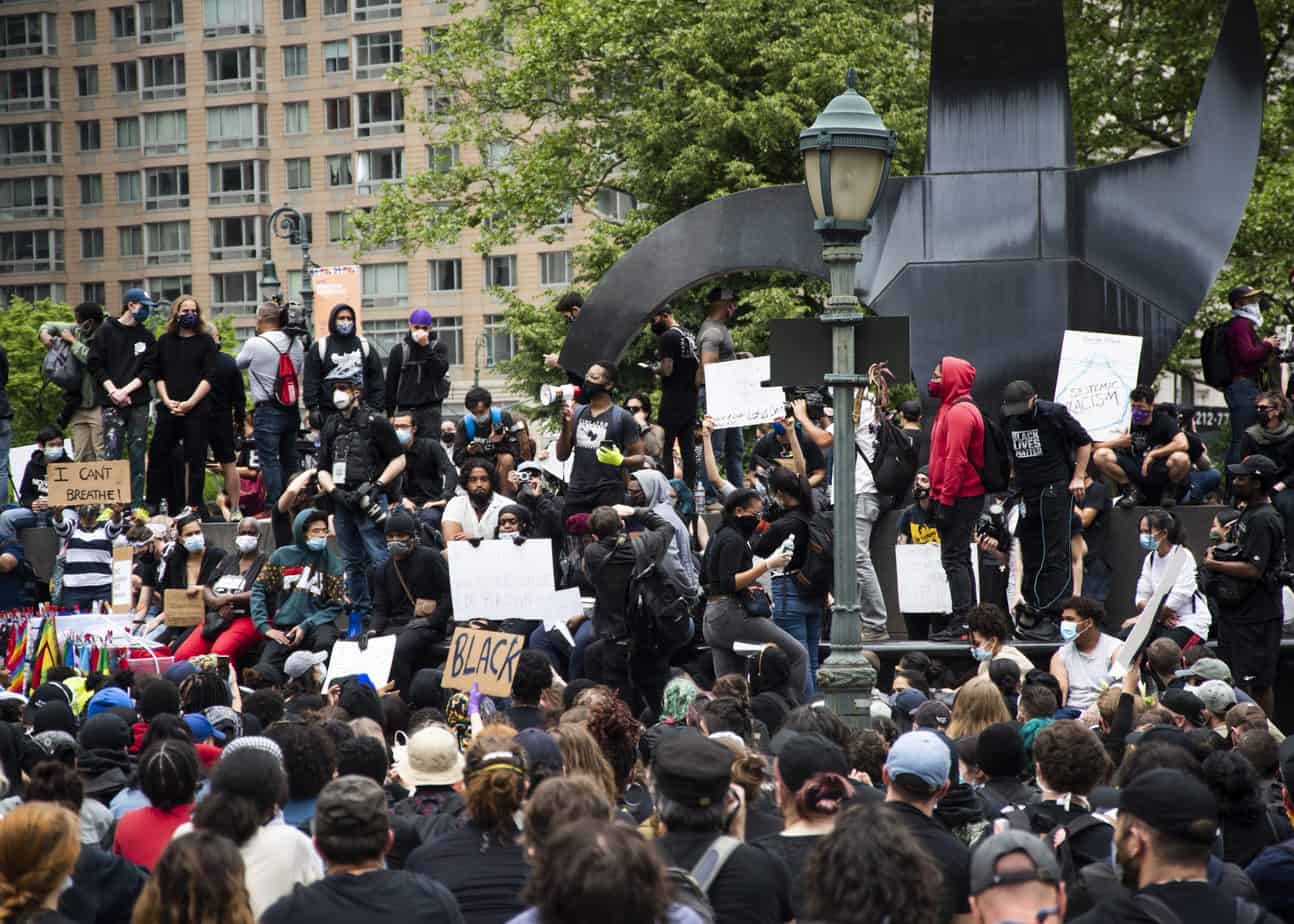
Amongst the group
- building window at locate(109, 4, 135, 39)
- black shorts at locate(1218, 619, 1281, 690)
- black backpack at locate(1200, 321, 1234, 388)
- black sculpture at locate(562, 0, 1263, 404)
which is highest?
building window at locate(109, 4, 135, 39)

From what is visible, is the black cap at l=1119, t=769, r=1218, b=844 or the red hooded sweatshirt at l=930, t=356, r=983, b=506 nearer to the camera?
the black cap at l=1119, t=769, r=1218, b=844

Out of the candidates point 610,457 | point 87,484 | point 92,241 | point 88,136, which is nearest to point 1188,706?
point 610,457

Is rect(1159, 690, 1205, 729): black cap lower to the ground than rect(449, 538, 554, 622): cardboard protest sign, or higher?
lower

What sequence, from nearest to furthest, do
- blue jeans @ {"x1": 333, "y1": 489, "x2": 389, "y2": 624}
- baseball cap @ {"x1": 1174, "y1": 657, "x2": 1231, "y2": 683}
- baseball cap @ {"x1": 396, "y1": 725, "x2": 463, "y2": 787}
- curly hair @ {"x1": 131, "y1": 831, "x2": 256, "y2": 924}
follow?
curly hair @ {"x1": 131, "y1": 831, "x2": 256, "y2": 924} < baseball cap @ {"x1": 396, "y1": 725, "x2": 463, "y2": 787} < baseball cap @ {"x1": 1174, "y1": 657, "x2": 1231, "y2": 683} < blue jeans @ {"x1": 333, "y1": 489, "x2": 389, "y2": 624}

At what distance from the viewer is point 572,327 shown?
16750 millimetres

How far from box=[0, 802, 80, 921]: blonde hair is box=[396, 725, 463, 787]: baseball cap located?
207cm

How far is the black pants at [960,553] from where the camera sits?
13.6 meters

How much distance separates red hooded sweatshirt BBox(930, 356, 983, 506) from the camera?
13.5 m

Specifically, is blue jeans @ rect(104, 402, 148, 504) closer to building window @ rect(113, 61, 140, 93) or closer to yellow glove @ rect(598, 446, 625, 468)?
yellow glove @ rect(598, 446, 625, 468)

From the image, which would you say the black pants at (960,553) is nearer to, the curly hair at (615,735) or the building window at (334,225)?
the curly hair at (615,735)

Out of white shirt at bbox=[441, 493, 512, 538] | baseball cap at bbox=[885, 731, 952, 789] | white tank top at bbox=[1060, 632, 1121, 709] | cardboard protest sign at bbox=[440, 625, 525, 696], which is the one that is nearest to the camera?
baseball cap at bbox=[885, 731, 952, 789]

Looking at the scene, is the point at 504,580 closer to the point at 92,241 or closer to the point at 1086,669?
the point at 1086,669

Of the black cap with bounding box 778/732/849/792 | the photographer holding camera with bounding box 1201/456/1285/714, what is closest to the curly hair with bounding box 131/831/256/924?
the black cap with bounding box 778/732/849/792

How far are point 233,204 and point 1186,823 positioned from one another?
7353 centimetres
